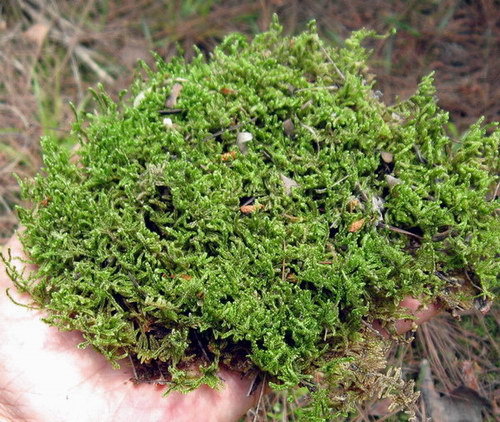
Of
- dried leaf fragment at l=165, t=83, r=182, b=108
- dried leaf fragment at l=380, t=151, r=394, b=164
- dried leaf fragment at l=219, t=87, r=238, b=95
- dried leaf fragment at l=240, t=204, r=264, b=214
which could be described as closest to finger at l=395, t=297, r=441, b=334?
dried leaf fragment at l=380, t=151, r=394, b=164

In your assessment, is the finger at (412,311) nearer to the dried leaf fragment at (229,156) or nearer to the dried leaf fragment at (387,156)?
the dried leaf fragment at (387,156)

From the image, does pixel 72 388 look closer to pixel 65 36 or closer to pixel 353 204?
pixel 353 204

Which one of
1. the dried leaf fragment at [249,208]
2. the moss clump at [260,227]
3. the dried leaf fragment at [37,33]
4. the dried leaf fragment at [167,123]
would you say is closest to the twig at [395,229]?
the moss clump at [260,227]

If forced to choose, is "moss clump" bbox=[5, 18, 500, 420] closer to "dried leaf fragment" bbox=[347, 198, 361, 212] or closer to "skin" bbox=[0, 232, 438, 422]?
"dried leaf fragment" bbox=[347, 198, 361, 212]

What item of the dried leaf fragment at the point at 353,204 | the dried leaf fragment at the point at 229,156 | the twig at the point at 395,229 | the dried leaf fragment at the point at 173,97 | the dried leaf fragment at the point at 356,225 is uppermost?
the dried leaf fragment at the point at 173,97

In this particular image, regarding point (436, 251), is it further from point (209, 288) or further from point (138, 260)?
point (138, 260)

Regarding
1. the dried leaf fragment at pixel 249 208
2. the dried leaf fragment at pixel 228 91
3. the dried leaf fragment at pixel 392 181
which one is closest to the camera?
the dried leaf fragment at pixel 249 208

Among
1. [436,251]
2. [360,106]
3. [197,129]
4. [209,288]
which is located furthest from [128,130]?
[436,251]
